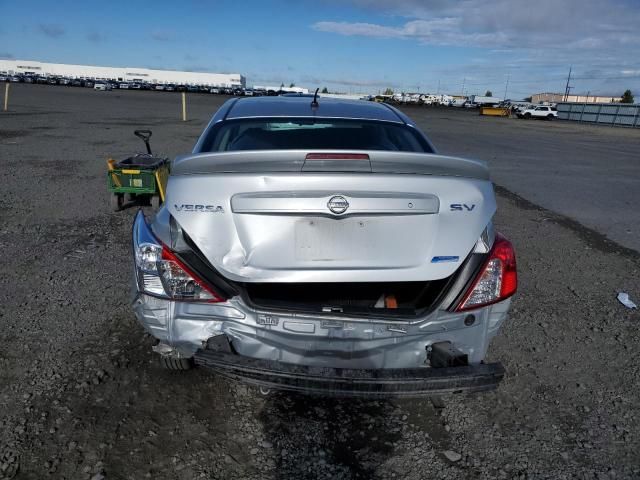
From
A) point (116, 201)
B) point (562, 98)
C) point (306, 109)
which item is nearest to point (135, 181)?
point (116, 201)

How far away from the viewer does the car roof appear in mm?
3730

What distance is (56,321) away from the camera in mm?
3721

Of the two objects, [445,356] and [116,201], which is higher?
[445,356]

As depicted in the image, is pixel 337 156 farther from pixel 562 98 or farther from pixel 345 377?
pixel 562 98

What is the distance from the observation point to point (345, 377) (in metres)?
2.27

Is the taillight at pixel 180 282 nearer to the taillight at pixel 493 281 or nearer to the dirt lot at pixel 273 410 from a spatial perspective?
the dirt lot at pixel 273 410

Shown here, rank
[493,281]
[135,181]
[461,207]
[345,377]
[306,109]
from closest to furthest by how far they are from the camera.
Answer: [345,377], [461,207], [493,281], [306,109], [135,181]

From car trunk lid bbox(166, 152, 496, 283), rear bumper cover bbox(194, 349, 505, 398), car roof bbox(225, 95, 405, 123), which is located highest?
car roof bbox(225, 95, 405, 123)

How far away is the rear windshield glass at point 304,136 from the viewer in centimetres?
351

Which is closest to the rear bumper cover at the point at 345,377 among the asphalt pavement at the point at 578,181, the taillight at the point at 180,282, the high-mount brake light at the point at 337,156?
the taillight at the point at 180,282

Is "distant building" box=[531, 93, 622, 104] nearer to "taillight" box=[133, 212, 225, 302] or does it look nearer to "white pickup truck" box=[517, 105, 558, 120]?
"white pickup truck" box=[517, 105, 558, 120]

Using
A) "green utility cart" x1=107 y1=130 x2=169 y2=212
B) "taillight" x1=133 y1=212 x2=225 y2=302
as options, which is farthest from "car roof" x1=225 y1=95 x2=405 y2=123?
"green utility cart" x1=107 y1=130 x2=169 y2=212

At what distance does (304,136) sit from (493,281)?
1.72 metres

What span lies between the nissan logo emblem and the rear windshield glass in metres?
1.25
